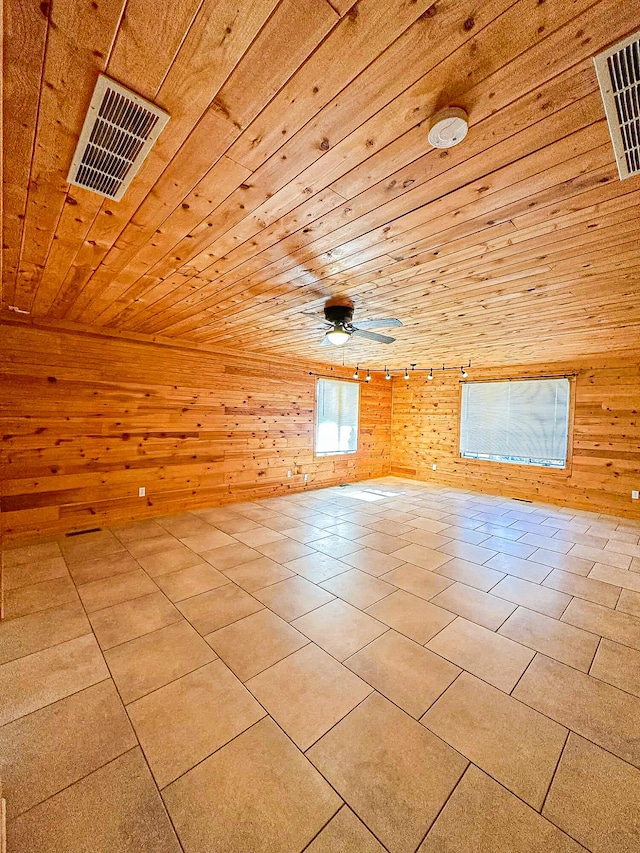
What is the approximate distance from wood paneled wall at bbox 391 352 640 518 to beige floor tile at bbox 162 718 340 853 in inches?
240

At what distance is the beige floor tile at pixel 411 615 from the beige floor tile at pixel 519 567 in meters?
1.11

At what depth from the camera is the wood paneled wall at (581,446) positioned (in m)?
5.17

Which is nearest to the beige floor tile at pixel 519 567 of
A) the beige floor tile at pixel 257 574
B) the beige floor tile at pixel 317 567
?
the beige floor tile at pixel 317 567

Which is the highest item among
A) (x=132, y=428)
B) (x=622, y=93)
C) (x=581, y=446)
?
(x=622, y=93)

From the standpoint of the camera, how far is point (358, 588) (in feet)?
9.33

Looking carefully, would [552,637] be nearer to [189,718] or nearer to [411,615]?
[411,615]

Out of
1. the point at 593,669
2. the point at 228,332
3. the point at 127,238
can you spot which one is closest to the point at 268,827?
the point at 593,669

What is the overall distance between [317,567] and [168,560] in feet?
4.80

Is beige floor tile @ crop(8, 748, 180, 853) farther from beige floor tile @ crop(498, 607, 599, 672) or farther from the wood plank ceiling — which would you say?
the wood plank ceiling

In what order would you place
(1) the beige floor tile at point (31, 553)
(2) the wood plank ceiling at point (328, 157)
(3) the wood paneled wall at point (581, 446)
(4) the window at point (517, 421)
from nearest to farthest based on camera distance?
(2) the wood plank ceiling at point (328, 157) → (1) the beige floor tile at point (31, 553) → (3) the wood paneled wall at point (581, 446) → (4) the window at point (517, 421)

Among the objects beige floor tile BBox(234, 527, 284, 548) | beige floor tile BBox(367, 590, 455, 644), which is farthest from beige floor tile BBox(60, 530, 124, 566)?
beige floor tile BBox(367, 590, 455, 644)

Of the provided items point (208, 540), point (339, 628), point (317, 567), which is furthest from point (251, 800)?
point (208, 540)

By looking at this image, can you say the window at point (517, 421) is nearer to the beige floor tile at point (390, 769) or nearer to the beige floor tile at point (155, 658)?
the beige floor tile at point (390, 769)

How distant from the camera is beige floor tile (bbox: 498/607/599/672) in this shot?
2078 mm
